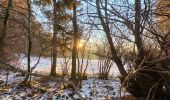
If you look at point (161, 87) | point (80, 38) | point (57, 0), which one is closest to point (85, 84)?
point (80, 38)

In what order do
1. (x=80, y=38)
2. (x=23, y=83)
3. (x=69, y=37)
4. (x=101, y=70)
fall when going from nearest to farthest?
(x=23, y=83) < (x=80, y=38) < (x=69, y=37) < (x=101, y=70)

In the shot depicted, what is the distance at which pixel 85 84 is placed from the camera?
1559cm

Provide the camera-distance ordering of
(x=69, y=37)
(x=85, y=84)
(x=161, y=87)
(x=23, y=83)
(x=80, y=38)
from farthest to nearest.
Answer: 1. (x=69, y=37)
2. (x=80, y=38)
3. (x=85, y=84)
4. (x=23, y=83)
5. (x=161, y=87)

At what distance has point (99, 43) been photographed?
19.8m

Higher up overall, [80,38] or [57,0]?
[57,0]

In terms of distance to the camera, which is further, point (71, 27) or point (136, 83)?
point (71, 27)

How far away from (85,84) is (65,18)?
391 cm

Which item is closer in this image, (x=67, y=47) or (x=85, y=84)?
(x=85, y=84)

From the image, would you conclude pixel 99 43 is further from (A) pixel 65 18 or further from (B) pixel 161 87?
(B) pixel 161 87

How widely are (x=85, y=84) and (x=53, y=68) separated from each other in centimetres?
420

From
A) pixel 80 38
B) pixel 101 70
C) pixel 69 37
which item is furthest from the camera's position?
pixel 101 70

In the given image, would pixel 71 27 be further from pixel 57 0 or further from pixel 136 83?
pixel 136 83

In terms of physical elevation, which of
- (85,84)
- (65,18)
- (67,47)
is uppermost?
(65,18)

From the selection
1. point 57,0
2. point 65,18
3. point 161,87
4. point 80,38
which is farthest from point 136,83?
point 57,0
